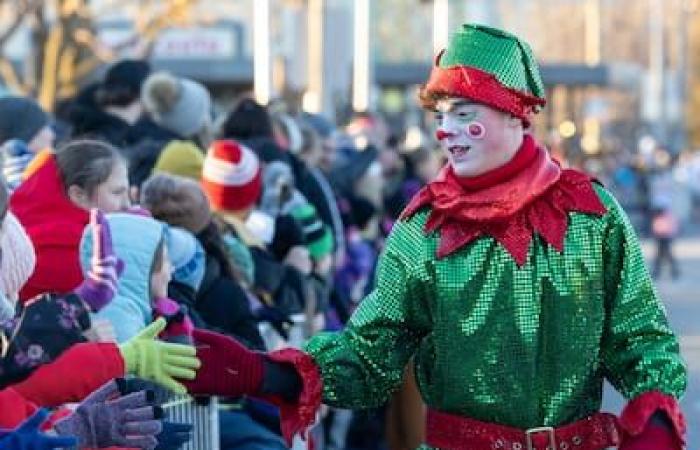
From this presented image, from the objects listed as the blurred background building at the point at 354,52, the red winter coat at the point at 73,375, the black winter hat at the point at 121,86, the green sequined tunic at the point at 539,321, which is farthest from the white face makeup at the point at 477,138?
the black winter hat at the point at 121,86

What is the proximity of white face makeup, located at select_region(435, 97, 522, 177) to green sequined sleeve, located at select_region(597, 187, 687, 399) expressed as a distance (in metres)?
0.32

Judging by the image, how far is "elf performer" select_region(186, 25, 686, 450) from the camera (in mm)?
5484

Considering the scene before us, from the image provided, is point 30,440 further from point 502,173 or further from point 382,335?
point 502,173

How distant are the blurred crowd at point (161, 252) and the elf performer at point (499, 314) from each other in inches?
16.4

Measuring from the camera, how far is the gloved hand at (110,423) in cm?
505

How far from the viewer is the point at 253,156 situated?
421 inches

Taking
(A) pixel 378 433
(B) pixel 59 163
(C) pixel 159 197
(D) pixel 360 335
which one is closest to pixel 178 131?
(A) pixel 378 433

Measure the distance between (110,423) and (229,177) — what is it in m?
5.28

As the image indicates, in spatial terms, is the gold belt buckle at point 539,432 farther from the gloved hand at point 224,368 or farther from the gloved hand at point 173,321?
the gloved hand at point 173,321

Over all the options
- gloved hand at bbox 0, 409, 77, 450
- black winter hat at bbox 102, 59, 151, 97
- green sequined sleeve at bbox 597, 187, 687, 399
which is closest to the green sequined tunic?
green sequined sleeve at bbox 597, 187, 687, 399

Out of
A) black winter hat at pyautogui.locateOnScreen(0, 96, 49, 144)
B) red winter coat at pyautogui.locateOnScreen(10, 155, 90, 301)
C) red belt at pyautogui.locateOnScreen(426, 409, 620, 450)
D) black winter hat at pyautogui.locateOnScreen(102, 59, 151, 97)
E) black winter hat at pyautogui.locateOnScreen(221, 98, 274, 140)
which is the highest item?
red belt at pyautogui.locateOnScreen(426, 409, 620, 450)

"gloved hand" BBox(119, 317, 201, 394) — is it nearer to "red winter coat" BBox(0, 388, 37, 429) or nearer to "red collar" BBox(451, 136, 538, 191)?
"red winter coat" BBox(0, 388, 37, 429)

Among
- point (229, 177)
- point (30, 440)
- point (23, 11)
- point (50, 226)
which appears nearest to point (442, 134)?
point (30, 440)

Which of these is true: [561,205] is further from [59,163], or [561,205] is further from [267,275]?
[267,275]
